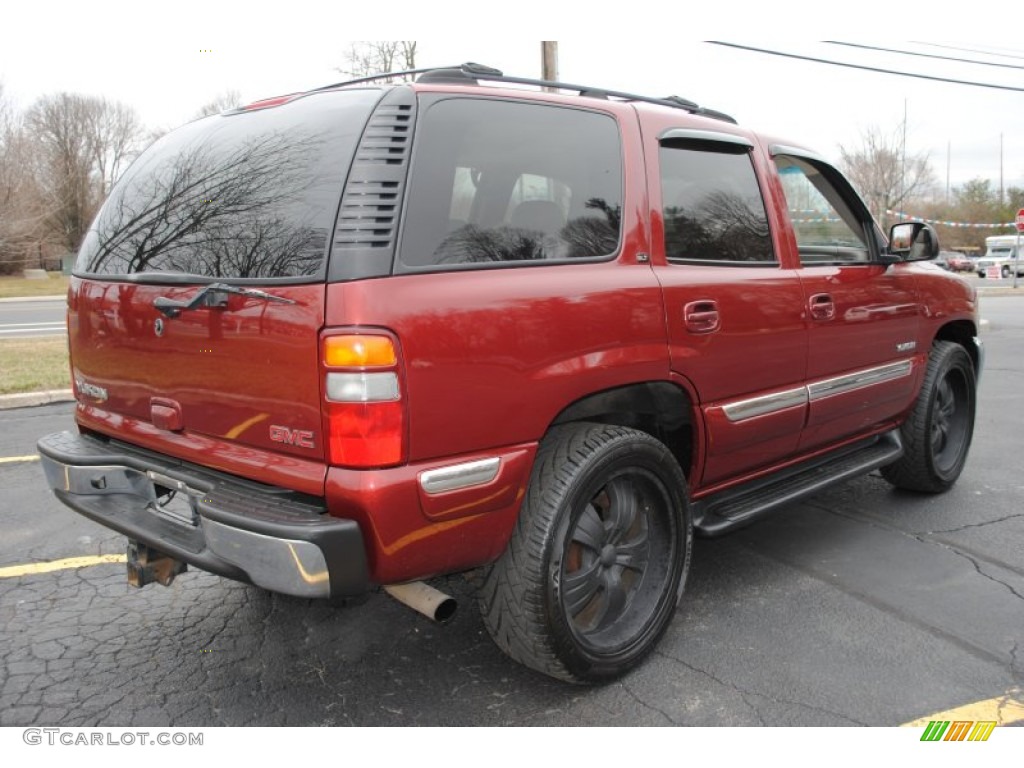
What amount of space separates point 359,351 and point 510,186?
809 mm

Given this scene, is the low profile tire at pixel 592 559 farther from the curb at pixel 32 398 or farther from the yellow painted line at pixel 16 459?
the curb at pixel 32 398

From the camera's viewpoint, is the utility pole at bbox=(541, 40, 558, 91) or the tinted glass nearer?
the tinted glass

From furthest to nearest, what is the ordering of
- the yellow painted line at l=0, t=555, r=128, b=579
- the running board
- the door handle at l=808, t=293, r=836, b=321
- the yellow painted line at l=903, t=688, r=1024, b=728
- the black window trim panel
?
the yellow painted line at l=0, t=555, r=128, b=579 < the door handle at l=808, t=293, r=836, b=321 < the running board < the yellow painted line at l=903, t=688, r=1024, b=728 < the black window trim panel

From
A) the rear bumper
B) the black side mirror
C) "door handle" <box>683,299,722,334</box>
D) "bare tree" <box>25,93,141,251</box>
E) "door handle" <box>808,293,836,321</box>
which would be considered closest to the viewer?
the rear bumper

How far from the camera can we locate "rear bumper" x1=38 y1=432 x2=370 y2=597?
6.93ft

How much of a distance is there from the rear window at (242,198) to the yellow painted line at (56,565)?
61.2 inches

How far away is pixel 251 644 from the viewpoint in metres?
3.03

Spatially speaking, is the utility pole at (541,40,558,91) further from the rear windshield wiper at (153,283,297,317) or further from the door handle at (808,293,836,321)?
the rear windshield wiper at (153,283,297,317)

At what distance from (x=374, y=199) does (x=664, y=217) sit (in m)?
1.23

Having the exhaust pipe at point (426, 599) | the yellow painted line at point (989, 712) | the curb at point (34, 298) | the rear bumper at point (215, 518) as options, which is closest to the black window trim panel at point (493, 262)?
the rear bumper at point (215, 518)

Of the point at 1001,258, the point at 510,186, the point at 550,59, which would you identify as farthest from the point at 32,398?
the point at 1001,258

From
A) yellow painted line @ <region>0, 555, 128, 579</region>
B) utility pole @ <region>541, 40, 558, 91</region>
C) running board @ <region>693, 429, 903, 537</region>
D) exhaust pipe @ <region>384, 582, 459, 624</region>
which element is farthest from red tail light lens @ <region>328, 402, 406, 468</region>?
utility pole @ <region>541, 40, 558, 91</region>

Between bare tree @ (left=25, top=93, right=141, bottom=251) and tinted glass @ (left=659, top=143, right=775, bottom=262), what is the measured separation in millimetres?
50527

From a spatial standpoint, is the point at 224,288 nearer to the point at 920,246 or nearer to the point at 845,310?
the point at 845,310
